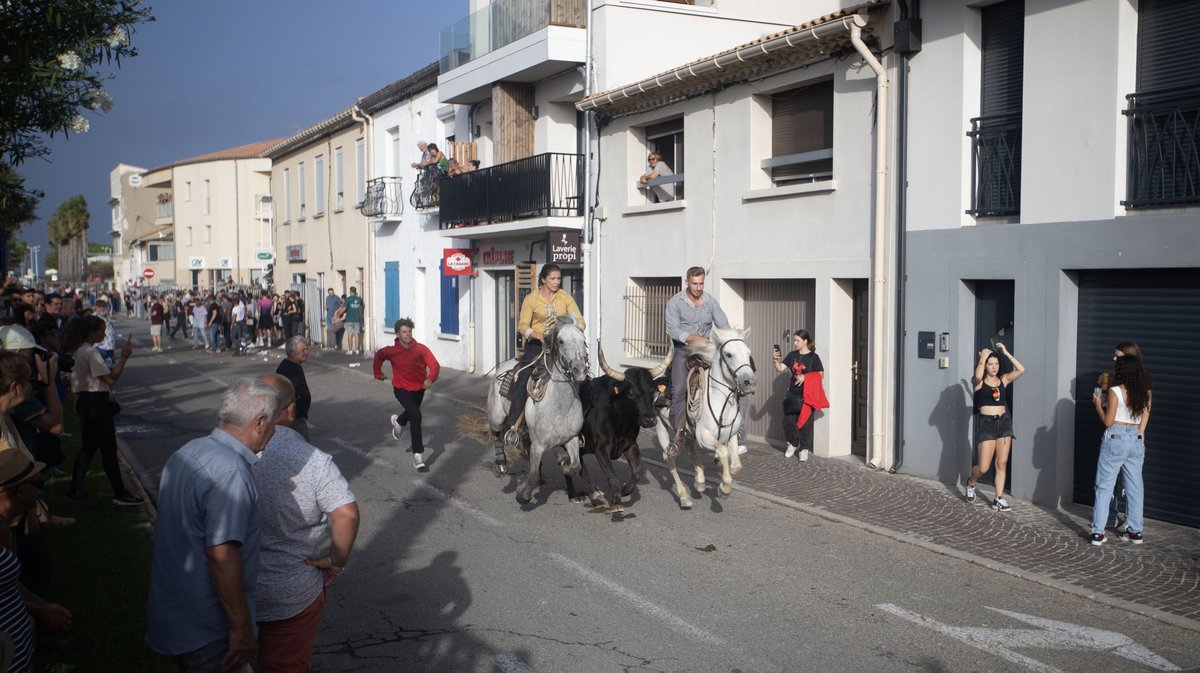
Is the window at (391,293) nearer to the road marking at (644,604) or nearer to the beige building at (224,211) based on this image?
the road marking at (644,604)

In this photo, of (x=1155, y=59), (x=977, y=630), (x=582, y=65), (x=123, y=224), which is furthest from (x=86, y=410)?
(x=123, y=224)

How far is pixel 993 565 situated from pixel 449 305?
2029 cm

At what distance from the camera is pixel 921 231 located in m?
12.0

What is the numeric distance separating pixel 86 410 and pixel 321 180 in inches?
1113

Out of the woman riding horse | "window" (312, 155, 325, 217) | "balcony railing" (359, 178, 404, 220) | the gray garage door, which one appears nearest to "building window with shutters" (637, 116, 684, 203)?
the gray garage door

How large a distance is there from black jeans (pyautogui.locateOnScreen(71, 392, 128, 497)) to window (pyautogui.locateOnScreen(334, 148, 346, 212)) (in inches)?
999

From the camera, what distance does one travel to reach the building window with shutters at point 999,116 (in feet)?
36.5

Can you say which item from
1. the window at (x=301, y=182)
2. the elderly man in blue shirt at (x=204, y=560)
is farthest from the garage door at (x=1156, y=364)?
the window at (x=301, y=182)

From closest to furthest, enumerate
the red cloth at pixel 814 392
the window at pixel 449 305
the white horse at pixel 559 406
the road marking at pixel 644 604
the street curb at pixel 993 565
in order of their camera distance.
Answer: the road marking at pixel 644 604, the street curb at pixel 993 565, the white horse at pixel 559 406, the red cloth at pixel 814 392, the window at pixel 449 305

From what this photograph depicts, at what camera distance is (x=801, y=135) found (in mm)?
14562

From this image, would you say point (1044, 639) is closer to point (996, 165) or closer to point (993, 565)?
point (993, 565)

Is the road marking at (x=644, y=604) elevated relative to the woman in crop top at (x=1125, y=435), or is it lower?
lower

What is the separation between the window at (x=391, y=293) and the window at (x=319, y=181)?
22.6ft

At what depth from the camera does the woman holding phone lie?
13516 mm
